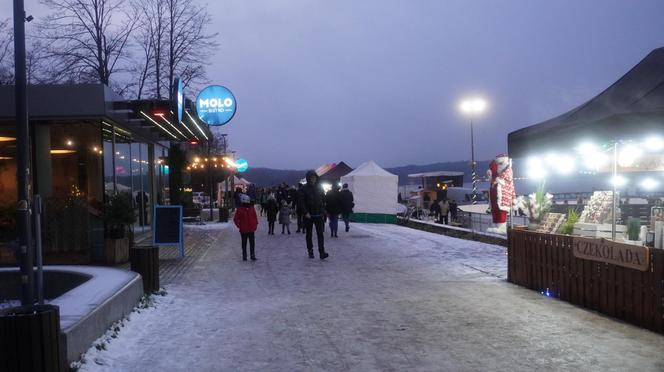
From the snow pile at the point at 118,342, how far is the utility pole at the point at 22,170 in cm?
94

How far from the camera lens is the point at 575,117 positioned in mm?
8086

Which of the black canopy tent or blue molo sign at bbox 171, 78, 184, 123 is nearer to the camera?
the black canopy tent

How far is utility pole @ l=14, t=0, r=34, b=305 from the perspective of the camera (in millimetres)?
6188

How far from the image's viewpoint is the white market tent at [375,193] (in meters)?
27.0

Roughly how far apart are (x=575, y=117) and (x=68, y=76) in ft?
89.9

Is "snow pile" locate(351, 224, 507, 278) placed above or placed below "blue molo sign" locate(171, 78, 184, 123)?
below

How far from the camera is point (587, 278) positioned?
7469 millimetres

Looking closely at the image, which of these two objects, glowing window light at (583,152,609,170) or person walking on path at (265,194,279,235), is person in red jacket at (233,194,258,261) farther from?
person walking on path at (265,194,279,235)

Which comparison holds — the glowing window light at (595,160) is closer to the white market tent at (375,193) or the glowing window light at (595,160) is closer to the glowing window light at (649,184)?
the glowing window light at (649,184)

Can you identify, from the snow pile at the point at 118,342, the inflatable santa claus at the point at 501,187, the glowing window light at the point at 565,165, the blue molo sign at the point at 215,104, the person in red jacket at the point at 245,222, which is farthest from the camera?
the blue molo sign at the point at 215,104

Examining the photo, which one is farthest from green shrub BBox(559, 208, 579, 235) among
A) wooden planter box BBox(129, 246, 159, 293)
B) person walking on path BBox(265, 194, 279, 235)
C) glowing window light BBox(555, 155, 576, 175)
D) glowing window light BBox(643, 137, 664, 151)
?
person walking on path BBox(265, 194, 279, 235)

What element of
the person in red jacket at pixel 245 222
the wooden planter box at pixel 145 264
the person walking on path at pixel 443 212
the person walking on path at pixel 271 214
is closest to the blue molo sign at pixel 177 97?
the person in red jacket at pixel 245 222

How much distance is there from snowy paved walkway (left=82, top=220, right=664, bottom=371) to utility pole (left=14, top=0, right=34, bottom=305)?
46.8 inches

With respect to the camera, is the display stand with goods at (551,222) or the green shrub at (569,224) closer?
the green shrub at (569,224)
